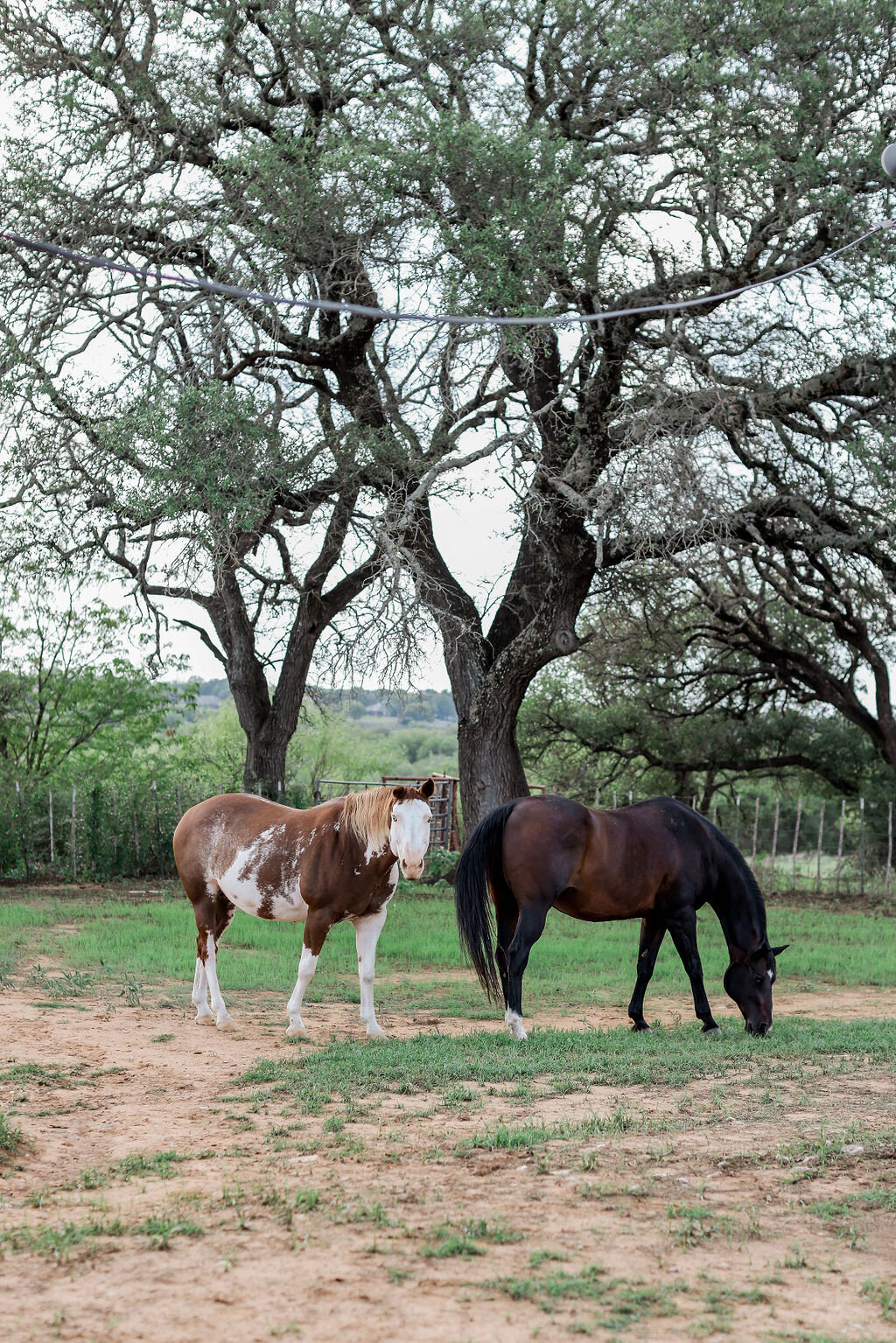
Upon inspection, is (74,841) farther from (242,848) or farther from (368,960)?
(368,960)

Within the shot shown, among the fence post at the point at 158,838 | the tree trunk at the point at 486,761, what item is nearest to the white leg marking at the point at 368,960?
the tree trunk at the point at 486,761

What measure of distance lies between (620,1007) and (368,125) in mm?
9923

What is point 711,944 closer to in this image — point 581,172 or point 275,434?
point 275,434

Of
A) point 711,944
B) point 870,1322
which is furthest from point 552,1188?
point 711,944

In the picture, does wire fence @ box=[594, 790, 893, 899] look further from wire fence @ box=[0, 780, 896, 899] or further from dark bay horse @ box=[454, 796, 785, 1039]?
dark bay horse @ box=[454, 796, 785, 1039]

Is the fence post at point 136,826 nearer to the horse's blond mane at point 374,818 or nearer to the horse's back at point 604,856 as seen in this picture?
the horse's blond mane at point 374,818

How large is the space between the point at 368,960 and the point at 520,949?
3.36ft

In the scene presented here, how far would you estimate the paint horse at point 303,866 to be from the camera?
8039 millimetres

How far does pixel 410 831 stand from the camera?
25.2 ft

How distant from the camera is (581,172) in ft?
43.4

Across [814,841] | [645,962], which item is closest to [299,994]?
[645,962]

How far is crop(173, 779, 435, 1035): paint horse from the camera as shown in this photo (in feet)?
26.4

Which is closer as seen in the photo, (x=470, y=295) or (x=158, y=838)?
(x=470, y=295)

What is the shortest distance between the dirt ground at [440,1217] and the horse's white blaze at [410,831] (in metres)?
1.70
